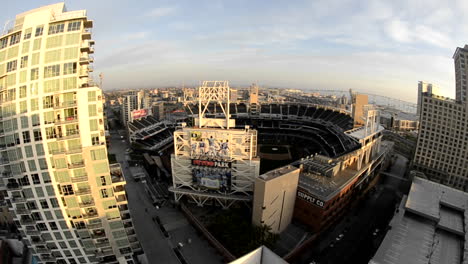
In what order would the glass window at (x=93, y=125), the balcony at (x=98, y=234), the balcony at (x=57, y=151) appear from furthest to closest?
the balcony at (x=98, y=234), the glass window at (x=93, y=125), the balcony at (x=57, y=151)

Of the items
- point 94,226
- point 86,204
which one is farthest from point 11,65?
point 94,226

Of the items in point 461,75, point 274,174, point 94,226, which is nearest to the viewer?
point 94,226

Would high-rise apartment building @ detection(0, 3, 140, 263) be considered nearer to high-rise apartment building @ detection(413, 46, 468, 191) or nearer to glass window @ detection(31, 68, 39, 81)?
glass window @ detection(31, 68, 39, 81)

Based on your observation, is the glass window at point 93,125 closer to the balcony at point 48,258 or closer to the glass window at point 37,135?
the glass window at point 37,135

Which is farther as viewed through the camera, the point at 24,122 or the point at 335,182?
the point at 335,182

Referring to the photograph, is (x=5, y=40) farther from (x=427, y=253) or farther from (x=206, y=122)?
(x=427, y=253)

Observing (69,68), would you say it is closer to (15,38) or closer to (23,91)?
(23,91)

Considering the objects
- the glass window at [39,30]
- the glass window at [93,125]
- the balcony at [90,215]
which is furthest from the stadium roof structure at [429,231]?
the glass window at [39,30]
